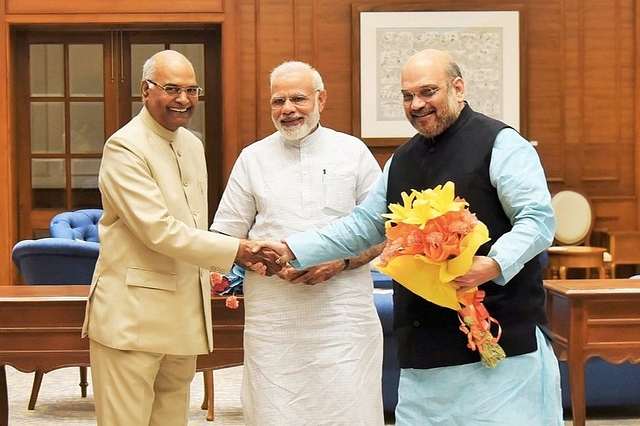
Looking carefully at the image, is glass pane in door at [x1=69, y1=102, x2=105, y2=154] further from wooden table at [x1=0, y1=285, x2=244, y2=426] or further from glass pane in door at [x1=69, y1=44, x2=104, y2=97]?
wooden table at [x1=0, y1=285, x2=244, y2=426]

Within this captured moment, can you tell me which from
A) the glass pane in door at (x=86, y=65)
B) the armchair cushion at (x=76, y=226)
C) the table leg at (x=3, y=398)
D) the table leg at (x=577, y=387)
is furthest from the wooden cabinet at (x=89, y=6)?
the table leg at (x=577, y=387)

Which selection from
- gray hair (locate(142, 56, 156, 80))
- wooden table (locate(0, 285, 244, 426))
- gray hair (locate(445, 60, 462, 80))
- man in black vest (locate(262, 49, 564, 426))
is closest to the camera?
man in black vest (locate(262, 49, 564, 426))

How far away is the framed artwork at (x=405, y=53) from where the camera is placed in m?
8.06

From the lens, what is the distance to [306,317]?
3303 millimetres

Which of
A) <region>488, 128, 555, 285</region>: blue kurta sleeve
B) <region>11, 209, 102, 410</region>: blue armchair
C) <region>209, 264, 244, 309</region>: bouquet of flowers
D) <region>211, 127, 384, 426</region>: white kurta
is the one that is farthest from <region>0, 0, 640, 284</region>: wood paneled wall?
<region>488, 128, 555, 285</region>: blue kurta sleeve

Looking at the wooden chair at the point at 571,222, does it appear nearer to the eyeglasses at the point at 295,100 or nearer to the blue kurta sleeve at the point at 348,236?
the eyeglasses at the point at 295,100

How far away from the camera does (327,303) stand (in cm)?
331

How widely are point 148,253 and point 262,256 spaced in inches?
14.9

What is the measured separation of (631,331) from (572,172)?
4.11 meters

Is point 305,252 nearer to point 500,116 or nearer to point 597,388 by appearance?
point 597,388

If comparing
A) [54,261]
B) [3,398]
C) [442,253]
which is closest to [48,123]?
[54,261]

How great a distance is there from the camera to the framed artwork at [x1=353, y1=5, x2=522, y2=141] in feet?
26.5

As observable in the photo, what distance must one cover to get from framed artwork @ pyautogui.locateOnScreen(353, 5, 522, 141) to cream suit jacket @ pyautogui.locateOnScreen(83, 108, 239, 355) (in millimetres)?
4984

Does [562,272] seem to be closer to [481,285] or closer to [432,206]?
[481,285]
